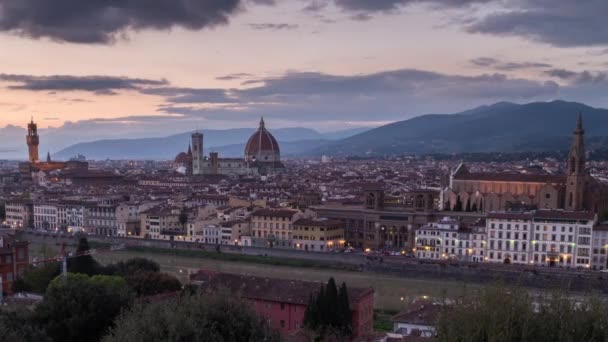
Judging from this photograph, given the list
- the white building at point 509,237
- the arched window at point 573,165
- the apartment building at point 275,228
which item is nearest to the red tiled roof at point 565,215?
the white building at point 509,237

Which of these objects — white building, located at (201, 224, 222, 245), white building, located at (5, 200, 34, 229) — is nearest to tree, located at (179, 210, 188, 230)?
white building, located at (201, 224, 222, 245)

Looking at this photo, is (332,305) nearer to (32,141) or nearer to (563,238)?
(563,238)

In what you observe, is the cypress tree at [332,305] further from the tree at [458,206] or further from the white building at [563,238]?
the tree at [458,206]

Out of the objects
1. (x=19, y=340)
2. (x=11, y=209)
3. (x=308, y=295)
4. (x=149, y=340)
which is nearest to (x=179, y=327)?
(x=149, y=340)

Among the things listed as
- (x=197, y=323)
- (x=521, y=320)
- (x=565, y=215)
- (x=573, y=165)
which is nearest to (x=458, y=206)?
(x=573, y=165)

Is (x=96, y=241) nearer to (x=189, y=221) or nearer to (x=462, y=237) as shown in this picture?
(x=189, y=221)

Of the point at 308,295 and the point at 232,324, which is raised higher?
the point at 232,324
